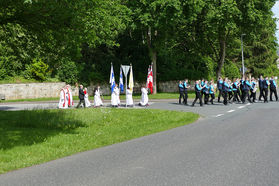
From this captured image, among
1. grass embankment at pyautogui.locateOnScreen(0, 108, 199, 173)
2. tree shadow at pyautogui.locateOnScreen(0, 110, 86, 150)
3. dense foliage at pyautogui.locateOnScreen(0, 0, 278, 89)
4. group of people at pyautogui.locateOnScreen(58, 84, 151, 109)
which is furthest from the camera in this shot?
group of people at pyautogui.locateOnScreen(58, 84, 151, 109)

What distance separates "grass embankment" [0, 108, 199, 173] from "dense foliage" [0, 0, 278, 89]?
3218mm

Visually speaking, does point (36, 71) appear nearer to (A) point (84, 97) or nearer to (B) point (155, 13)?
(B) point (155, 13)

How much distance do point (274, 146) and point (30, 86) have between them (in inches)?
1232

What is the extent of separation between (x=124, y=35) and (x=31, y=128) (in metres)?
31.1

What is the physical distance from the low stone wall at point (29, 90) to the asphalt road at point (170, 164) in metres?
28.5

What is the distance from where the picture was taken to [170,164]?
19.8 ft

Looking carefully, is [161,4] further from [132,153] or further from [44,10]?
[132,153]

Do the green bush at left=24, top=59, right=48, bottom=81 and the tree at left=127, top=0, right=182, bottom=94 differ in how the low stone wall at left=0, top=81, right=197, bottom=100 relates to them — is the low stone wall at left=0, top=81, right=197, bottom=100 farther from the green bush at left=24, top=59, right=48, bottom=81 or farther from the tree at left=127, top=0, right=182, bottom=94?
the tree at left=127, top=0, right=182, bottom=94

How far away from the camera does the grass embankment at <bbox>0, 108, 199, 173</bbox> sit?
A: 7.48 m

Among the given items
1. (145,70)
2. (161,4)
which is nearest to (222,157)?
(161,4)

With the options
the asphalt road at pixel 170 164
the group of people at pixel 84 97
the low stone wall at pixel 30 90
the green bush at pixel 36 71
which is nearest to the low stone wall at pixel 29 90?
the low stone wall at pixel 30 90

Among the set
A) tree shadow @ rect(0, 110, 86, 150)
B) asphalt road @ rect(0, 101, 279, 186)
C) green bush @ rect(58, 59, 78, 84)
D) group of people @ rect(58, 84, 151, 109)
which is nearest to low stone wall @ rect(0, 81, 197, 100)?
green bush @ rect(58, 59, 78, 84)

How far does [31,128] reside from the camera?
1166 centimetres

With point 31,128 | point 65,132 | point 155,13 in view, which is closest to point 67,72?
point 155,13
